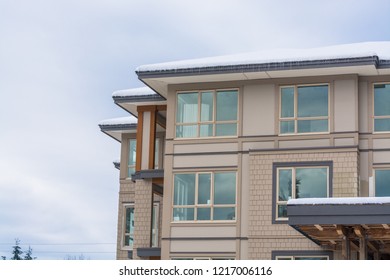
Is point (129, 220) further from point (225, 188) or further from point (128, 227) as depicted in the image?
point (225, 188)

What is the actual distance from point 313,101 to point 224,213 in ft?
15.3

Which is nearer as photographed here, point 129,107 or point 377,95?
point 377,95

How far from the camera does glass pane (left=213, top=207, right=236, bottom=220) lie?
1057 inches

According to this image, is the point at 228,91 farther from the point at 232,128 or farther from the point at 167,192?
the point at 167,192

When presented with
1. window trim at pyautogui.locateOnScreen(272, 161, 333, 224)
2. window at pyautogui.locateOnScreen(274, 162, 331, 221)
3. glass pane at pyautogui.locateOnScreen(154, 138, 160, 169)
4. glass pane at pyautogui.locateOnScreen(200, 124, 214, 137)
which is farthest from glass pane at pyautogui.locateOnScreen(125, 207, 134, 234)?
window at pyautogui.locateOnScreen(274, 162, 331, 221)

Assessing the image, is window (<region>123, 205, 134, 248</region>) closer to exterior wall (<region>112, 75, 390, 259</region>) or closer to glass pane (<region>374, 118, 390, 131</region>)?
exterior wall (<region>112, 75, 390, 259</region>)

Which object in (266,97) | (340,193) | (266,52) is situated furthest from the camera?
(266,52)

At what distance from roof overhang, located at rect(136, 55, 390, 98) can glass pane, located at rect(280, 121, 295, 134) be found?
1535 millimetres

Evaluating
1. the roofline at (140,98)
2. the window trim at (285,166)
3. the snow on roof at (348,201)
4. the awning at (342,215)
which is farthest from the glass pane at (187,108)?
the snow on roof at (348,201)

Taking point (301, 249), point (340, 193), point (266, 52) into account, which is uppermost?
point (266, 52)

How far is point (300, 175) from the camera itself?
26.0 metres

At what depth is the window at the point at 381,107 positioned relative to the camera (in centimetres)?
2625

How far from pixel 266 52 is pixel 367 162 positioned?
5793 mm

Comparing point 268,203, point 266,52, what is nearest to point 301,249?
point 268,203
